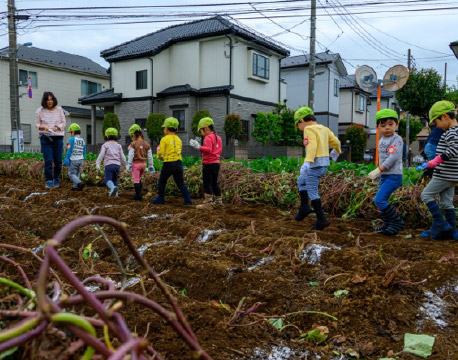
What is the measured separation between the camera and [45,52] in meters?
33.1

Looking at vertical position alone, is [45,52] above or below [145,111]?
above

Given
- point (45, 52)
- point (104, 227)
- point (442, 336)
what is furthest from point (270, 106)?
point (442, 336)

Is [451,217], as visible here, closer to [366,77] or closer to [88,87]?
[366,77]

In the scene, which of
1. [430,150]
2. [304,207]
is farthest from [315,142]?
[430,150]

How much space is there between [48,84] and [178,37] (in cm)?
1220

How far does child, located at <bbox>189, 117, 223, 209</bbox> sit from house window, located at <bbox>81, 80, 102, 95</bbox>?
2893 cm

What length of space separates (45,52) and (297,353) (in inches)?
1445

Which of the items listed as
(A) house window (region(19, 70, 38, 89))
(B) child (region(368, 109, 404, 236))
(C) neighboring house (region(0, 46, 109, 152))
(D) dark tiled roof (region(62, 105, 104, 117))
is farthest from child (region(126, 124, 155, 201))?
(A) house window (region(19, 70, 38, 89))

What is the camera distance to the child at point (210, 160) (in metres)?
6.97

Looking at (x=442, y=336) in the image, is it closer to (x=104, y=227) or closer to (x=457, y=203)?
(x=104, y=227)

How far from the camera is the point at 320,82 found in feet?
110

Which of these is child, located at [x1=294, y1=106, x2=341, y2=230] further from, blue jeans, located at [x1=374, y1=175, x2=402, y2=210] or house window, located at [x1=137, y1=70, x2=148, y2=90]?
house window, located at [x1=137, y1=70, x2=148, y2=90]

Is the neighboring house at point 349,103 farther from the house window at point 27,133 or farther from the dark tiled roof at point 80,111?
the house window at point 27,133

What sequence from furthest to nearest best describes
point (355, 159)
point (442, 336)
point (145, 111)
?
point (355, 159), point (145, 111), point (442, 336)
